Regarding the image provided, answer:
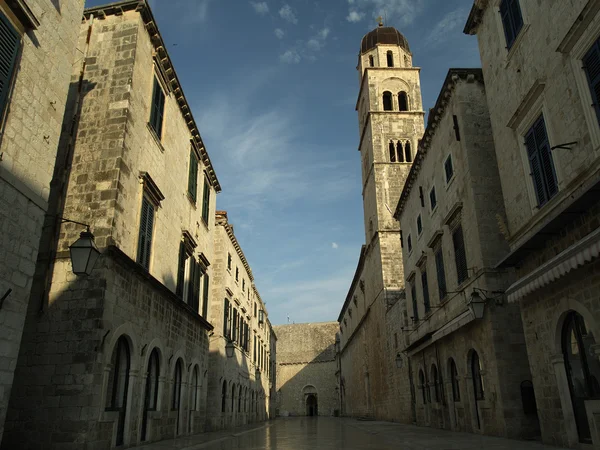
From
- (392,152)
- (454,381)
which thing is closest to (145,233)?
(454,381)

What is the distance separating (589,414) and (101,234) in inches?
419

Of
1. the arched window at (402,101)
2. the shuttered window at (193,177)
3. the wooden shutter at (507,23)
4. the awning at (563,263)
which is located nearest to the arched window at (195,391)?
the shuttered window at (193,177)

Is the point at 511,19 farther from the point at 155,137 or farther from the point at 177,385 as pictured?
the point at 177,385

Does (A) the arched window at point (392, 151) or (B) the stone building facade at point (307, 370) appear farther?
(B) the stone building facade at point (307, 370)

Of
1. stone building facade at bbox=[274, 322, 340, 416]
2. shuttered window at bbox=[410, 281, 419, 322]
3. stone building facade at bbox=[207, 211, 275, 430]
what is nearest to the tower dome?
stone building facade at bbox=[207, 211, 275, 430]

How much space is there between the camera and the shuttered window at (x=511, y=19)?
36.3 ft

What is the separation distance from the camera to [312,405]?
6875 cm

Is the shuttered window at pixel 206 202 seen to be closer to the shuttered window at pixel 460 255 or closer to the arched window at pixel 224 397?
the arched window at pixel 224 397

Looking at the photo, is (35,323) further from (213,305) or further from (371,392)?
(371,392)

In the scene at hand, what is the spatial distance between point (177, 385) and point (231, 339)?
31.7 ft

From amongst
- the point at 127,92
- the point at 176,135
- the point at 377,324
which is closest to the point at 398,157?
the point at 377,324

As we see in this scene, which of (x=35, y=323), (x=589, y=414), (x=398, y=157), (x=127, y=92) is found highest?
(x=398, y=157)

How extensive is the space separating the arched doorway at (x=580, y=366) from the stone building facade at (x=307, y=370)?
5936 cm

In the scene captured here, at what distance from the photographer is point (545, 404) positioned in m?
9.96
